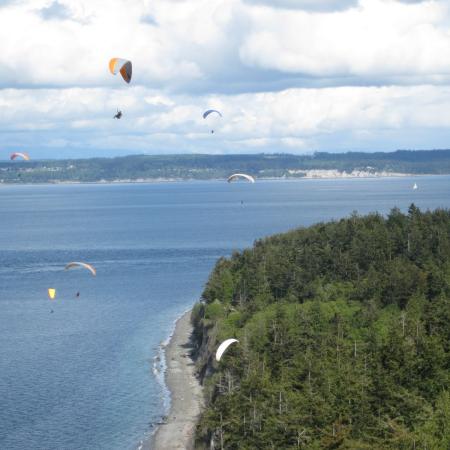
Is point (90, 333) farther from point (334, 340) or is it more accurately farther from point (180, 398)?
point (334, 340)

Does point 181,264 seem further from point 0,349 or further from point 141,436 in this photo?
point 141,436

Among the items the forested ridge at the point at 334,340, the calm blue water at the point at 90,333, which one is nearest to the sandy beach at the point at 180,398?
the calm blue water at the point at 90,333

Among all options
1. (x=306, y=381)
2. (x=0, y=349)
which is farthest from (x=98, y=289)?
(x=306, y=381)

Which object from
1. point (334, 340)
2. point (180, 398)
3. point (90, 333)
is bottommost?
point (180, 398)

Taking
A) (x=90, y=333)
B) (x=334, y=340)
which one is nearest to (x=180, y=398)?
(x=334, y=340)

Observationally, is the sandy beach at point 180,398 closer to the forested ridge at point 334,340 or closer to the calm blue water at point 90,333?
the calm blue water at point 90,333

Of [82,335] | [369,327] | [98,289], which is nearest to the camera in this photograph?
[369,327]

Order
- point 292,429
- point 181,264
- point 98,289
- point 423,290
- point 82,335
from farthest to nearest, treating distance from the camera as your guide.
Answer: point 181,264 → point 98,289 → point 82,335 → point 423,290 → point 292,429
